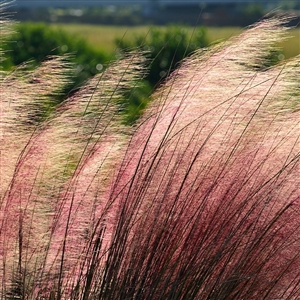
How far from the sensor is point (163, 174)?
242 cm

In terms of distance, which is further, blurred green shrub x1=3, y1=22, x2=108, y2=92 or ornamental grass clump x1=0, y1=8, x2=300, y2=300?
blurred green shrub x1=3, y1=22, x2=108, y2=92

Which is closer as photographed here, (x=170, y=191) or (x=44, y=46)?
(x=170, y=191)

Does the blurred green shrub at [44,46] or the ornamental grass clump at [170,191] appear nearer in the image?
the ornamental grass clump at [170,191]

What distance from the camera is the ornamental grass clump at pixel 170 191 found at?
235 centimetres

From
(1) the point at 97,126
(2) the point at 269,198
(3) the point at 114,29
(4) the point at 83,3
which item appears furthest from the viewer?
(4) the point at 83,3

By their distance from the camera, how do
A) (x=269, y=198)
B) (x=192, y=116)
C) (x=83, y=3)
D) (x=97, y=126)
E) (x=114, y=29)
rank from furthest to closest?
(x=83, y=3) → (x=114, y=29) → (x=97, y=126) → (x=192, y=116) → (x=269, y=198)

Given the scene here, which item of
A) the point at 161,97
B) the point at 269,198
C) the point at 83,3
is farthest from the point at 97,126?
the point at 83,3

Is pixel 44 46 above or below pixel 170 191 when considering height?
below

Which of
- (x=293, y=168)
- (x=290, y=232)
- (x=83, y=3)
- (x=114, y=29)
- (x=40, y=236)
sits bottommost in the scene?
(x=83, y=3)

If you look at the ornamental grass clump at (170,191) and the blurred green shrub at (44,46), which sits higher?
the ornamental grass clump at (170,191)

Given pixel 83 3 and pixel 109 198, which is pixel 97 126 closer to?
pixel 109 198

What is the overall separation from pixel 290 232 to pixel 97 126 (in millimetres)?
781

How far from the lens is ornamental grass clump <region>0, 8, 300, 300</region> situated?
2.35 metres

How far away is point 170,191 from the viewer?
7.88 feet
